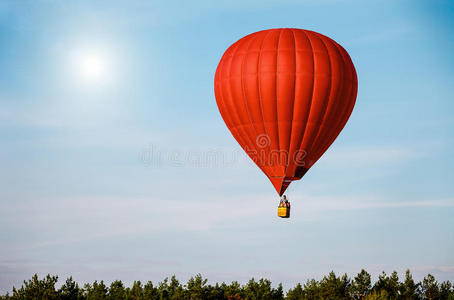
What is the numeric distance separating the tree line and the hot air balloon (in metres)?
35.9

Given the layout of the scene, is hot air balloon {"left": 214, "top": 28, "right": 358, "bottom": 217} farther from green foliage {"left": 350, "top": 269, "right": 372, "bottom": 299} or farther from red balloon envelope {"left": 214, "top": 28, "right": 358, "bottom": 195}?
green foliage {"left": 350, "top": 269, "right": 372, "bottom": 299}

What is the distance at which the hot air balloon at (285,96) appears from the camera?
30.2 m

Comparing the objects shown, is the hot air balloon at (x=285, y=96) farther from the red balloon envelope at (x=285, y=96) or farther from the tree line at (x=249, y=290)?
the tree line at (x=249, y=290)

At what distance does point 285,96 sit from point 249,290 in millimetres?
43457

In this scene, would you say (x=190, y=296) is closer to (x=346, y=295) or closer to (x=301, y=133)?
(x=346, y=295)

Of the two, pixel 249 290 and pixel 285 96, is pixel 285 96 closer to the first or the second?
pixel 285 96

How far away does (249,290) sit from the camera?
227 ft

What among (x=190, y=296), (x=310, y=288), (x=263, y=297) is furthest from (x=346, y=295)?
(x=190, y=296)

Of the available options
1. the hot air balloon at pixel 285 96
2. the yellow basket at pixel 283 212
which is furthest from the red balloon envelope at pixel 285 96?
the yellow basket at pixel 283 212

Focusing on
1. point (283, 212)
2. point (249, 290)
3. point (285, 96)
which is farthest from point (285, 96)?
point (249, 290)

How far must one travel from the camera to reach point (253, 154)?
1245 inches

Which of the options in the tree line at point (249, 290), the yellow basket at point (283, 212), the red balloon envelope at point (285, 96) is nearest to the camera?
the red balloon envelope at point (285, 96)

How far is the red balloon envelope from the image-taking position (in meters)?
30.2

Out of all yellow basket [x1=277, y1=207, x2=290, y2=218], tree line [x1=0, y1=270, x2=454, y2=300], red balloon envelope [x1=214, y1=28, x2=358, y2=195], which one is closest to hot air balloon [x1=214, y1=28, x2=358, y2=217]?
red balloon envelope [x1=214, y1=28, x2=358, y2=195]
